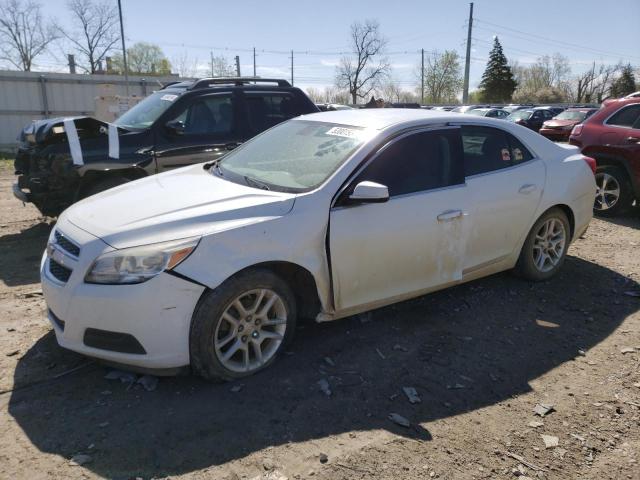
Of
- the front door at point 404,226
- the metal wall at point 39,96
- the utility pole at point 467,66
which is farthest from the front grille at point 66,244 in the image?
the utility pole at point 467,66

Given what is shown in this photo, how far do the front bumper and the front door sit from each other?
3.45 ft

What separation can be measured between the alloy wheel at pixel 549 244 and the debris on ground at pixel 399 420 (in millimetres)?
2623

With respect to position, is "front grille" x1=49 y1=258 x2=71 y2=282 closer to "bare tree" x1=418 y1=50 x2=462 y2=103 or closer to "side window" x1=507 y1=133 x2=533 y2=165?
"side window" x1=507 y1=133 x2=533 y2=165

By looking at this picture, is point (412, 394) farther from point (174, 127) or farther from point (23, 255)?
point (23, 255)

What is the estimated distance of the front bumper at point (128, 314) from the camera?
2865mm

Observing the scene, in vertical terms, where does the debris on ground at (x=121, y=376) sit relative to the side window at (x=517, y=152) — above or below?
below

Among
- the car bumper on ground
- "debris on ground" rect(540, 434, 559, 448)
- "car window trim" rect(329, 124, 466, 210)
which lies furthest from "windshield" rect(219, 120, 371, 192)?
the car bumper on ground

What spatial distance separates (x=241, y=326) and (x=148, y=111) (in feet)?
14.6

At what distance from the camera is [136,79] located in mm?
19219

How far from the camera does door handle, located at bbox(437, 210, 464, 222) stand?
12.7 feet

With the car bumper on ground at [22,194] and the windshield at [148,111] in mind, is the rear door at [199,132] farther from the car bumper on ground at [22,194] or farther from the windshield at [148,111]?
the car bumper on ground at [22,194]

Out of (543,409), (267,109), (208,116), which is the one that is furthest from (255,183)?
(267,109)

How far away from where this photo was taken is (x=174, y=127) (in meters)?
6.33

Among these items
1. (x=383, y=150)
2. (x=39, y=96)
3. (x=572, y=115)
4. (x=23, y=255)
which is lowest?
(x=23, y=255)
